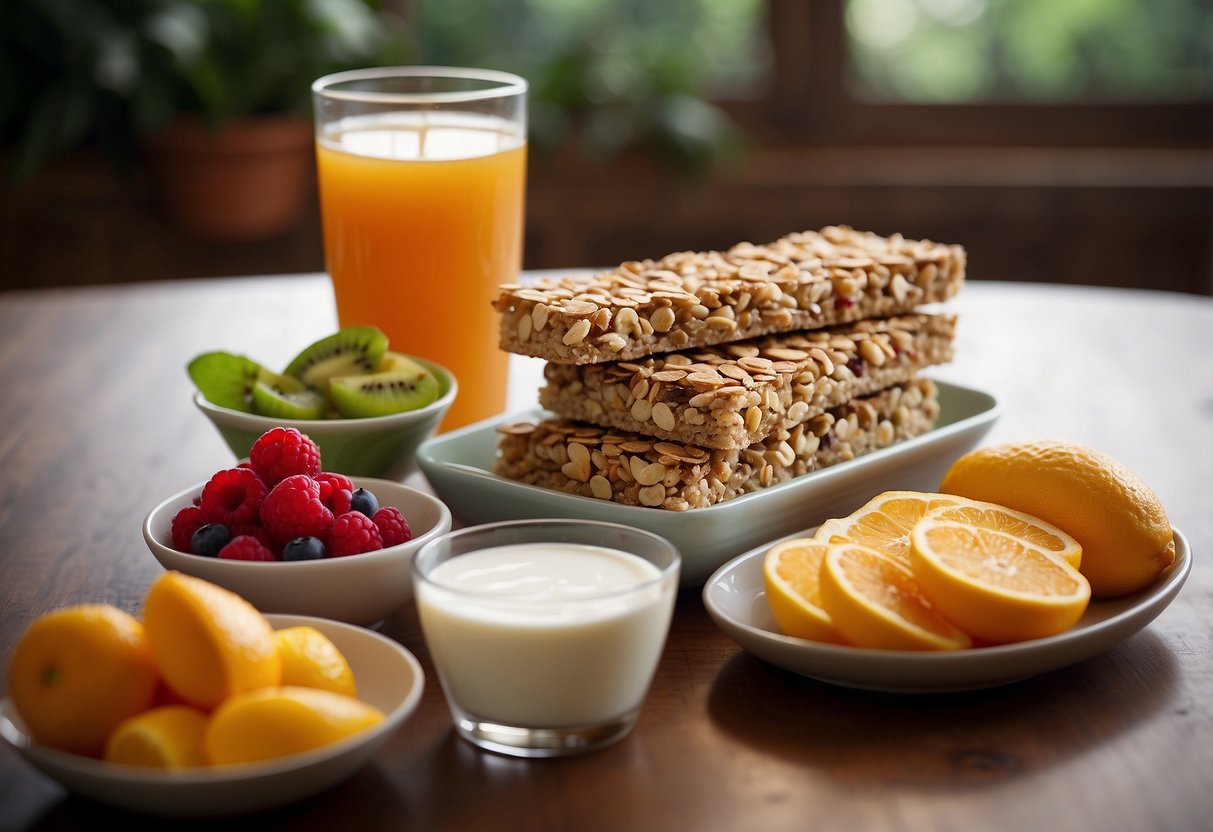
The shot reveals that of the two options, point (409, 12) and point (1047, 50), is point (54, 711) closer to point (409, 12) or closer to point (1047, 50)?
point (409, 12)

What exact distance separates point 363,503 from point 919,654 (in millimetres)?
401

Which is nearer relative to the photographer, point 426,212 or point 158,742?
point 158,742

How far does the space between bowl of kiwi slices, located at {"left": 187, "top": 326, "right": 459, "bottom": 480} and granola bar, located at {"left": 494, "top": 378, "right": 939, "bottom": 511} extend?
3.8 inches

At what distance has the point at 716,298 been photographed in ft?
3.82

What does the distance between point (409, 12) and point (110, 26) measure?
802 millimetres

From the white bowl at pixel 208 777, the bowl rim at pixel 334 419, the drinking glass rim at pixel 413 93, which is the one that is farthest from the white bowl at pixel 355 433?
the white bowl at pixel 208 777

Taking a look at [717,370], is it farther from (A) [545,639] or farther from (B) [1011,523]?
(A) [545,639]

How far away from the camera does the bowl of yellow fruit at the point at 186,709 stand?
700 millimetres

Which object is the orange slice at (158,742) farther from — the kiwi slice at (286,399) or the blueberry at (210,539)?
the kiwi slice at (286,399)

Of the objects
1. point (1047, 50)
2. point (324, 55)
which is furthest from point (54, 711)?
point (1047, 50)

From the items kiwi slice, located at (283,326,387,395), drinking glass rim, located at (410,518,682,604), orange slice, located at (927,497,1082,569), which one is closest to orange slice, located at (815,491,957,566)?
orange slice, located at (927,497,1082,569)

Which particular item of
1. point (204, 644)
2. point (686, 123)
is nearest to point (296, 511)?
point (204, 644)

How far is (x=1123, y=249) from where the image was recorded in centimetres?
349

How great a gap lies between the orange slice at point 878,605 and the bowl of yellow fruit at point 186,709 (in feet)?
0.89
